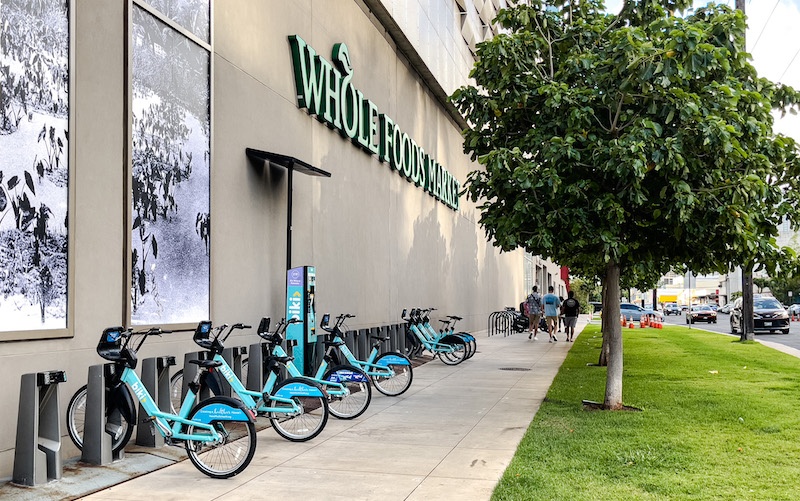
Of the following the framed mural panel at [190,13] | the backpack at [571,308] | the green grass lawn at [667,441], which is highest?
the framed mural panel at [190,13]

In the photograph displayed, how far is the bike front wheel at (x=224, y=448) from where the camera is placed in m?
6.64

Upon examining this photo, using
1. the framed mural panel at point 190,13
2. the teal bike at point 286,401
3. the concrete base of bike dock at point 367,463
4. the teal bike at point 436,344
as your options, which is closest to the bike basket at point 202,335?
the teal bike at point 286,401

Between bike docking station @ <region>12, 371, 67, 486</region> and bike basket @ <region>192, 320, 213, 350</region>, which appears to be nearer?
bike docking station @ <region>12, 371, 67, 486</region>

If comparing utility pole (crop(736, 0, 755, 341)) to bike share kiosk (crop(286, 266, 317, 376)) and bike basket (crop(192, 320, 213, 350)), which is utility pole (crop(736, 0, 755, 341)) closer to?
bike share kiosk (crop(286, 266, 317, 376))

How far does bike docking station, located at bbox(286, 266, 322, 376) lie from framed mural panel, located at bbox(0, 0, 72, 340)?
471cm

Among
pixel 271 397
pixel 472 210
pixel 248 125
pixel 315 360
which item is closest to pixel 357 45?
pixel 248 125

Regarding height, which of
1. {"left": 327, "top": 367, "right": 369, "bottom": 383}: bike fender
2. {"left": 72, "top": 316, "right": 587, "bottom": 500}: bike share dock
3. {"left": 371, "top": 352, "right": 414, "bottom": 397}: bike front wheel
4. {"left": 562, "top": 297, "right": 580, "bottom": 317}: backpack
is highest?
{"left": 562, "top": 297, "right": 580, "bottom": 317}: backpack

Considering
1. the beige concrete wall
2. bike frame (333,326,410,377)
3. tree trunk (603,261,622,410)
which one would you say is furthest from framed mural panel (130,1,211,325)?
tree trunk (603,261,622,410)

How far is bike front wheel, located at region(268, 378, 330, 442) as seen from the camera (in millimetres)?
8195

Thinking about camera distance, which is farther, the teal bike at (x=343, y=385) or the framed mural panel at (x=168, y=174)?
the teal bike at (x=343, y=385)

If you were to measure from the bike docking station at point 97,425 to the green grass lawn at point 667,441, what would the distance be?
11.6ft

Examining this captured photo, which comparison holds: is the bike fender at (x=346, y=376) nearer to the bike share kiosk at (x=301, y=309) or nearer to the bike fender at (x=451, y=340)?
the bike share kiosk at (x=301, y=309)

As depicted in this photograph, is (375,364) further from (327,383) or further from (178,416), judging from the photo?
(178,416)

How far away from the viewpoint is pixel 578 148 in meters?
9.80
